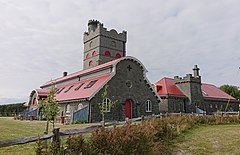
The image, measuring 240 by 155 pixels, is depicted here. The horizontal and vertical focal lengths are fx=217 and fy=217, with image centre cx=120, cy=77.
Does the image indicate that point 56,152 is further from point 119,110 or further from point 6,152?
point 119,110

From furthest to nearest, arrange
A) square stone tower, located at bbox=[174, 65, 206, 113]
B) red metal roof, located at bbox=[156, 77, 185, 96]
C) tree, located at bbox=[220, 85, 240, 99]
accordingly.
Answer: tree, located at bbox=[220, 85, 240, 99], square stone tower, located at bbox=[174, 65, 206, 113], red metal roof, located at bbox=[156, 77, 185, 96]

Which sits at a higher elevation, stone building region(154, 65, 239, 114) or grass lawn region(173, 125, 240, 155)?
stone building region(154, 65, 239, 114)

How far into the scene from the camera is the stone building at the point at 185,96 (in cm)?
3825

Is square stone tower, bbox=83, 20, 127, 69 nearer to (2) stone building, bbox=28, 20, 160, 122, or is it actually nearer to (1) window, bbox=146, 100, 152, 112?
(2) stone building, bbox=28, 20, 160, 122

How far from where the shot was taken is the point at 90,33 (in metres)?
51.8

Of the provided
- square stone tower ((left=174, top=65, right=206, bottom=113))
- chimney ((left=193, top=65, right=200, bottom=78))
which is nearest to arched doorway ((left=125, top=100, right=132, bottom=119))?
square stone tower ((left=174, top=65, right=206, bottom=113))

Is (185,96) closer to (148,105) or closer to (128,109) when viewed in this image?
(148,105)

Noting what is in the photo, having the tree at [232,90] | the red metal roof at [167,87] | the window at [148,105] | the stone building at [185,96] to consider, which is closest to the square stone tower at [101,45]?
the red metal roof at [167,87]

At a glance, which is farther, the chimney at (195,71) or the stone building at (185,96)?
the chimney at (195,71)

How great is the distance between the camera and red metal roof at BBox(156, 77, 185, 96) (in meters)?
38.9

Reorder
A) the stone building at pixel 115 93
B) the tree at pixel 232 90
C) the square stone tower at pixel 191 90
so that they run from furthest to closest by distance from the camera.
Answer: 1. the tree at pixel 232 90
2. the square stone tower at pixel 191 90
3. the stone building at pixel 115 93

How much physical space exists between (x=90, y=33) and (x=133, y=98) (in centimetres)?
2792

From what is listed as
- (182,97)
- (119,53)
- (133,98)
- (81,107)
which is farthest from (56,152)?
(119,53)

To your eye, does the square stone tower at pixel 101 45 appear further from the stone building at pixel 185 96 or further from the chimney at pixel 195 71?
the chimney at pixel 195 71
